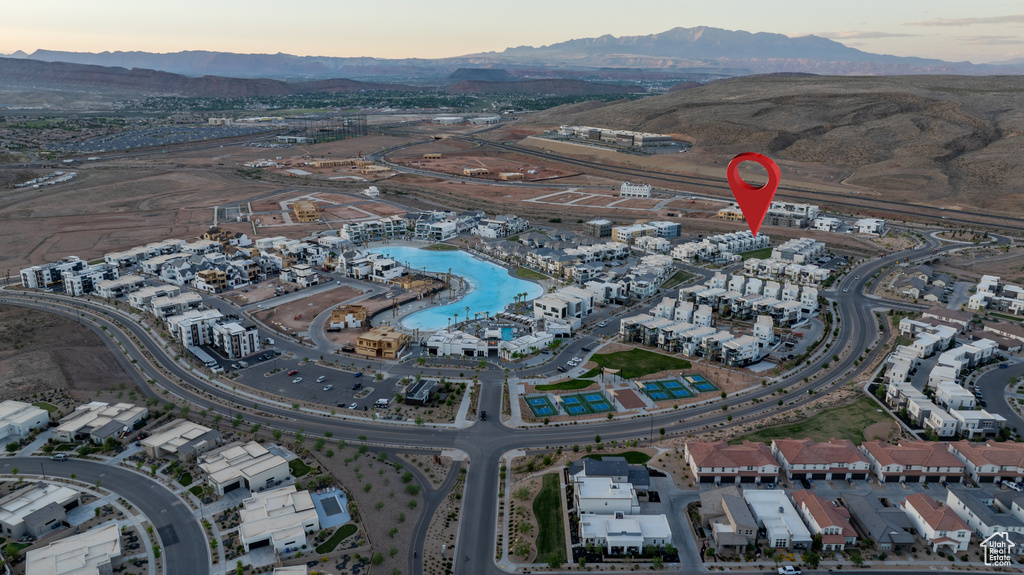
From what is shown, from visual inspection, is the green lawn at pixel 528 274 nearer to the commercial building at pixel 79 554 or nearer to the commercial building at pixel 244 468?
the commercial building at pixel 244 468

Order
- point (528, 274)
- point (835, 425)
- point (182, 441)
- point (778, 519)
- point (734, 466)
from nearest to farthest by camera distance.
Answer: point (778, 519) → point (734, 466) → point (182, 441) → point (835, 425) → point (528, 274)

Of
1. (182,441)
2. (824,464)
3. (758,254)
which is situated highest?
(758,254)

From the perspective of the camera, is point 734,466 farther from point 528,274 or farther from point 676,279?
point 528,274

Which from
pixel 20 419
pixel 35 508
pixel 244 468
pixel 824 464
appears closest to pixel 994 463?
pixel 824 464

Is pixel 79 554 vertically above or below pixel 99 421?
below

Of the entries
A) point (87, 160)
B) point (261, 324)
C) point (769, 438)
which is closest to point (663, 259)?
point (769, 438)

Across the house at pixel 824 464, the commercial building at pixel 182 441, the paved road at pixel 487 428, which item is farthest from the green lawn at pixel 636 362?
the commercial building at pixel 182 441

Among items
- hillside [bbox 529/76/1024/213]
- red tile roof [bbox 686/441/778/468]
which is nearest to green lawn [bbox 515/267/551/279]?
red tile roof [bbox 686/441/778/468]

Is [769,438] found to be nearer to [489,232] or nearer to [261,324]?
[261,324]
